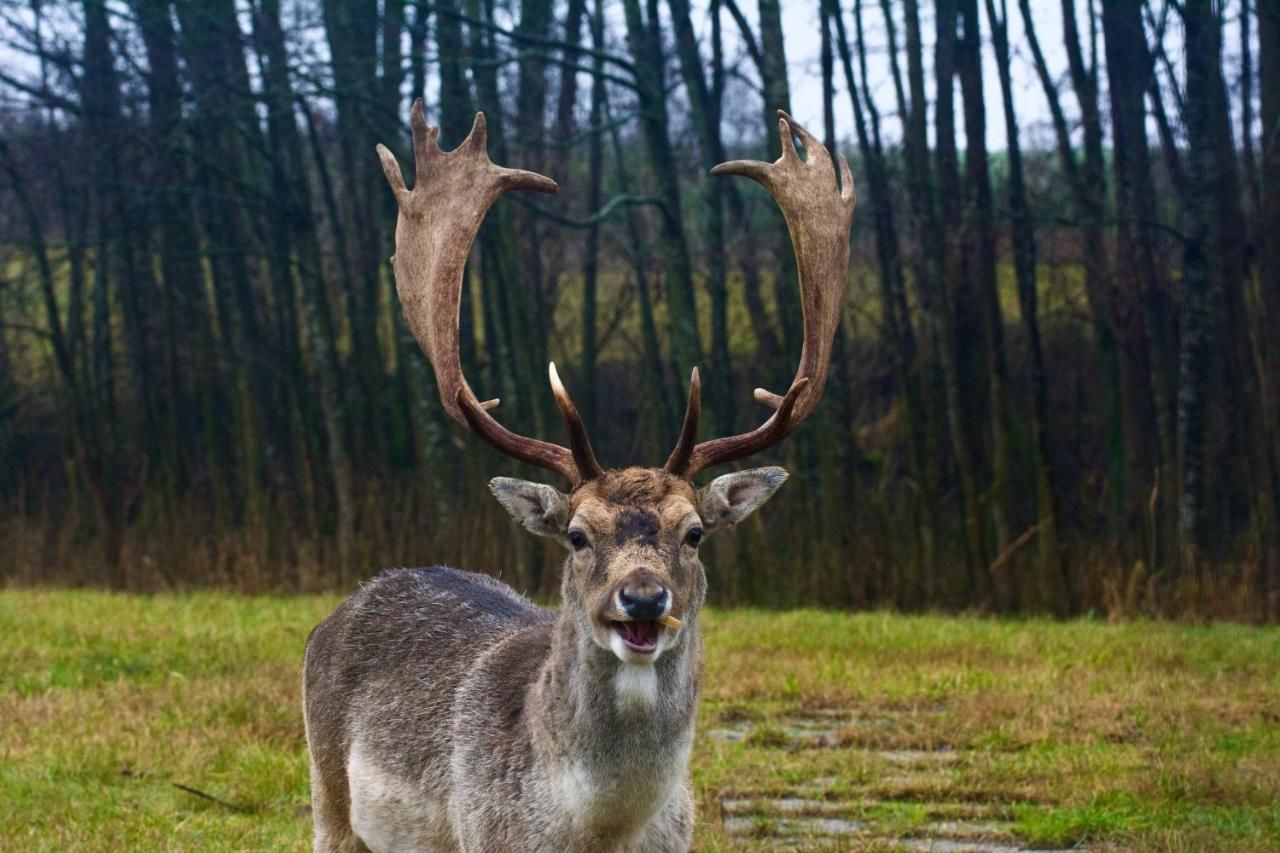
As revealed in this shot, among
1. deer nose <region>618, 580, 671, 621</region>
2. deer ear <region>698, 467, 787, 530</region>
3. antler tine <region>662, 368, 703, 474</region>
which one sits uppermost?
antler tine <region>662, 368, 703, 474</region>

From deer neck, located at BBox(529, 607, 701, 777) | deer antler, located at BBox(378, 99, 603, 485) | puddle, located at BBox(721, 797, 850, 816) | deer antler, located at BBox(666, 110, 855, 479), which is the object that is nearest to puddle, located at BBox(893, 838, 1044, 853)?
puddle, located at BBox(721, 797, 850, 816)

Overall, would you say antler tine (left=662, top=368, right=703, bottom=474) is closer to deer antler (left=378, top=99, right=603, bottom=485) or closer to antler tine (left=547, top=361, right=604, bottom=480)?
antler tine (left=547, top=361, right=604, bottom=480)

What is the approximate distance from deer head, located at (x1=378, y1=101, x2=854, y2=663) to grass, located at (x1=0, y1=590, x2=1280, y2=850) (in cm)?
170

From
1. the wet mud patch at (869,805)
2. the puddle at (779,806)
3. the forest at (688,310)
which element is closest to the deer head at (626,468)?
the wet mud patch at (869,805)

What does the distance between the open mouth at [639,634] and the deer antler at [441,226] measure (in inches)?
49.9

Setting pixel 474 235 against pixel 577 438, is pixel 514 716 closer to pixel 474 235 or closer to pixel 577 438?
pixel 577 438

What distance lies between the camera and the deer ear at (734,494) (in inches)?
187

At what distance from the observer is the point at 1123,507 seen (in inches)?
694

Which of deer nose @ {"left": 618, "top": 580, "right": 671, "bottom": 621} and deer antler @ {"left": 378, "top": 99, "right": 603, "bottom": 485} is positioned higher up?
deer antler @ {"left": 378, "top": 99, "right": 603, "bottom": 485}

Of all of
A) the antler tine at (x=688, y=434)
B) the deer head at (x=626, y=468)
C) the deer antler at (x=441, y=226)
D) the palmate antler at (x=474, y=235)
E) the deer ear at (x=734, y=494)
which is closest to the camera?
the deer head at (x=626, y=468)

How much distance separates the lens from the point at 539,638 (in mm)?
4992

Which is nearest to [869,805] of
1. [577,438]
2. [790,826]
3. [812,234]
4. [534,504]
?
[790,826]

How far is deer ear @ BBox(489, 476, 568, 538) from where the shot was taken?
15.4ft

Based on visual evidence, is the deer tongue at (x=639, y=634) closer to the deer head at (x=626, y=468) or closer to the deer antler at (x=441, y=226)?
the deer head at (x=626, y=468)
